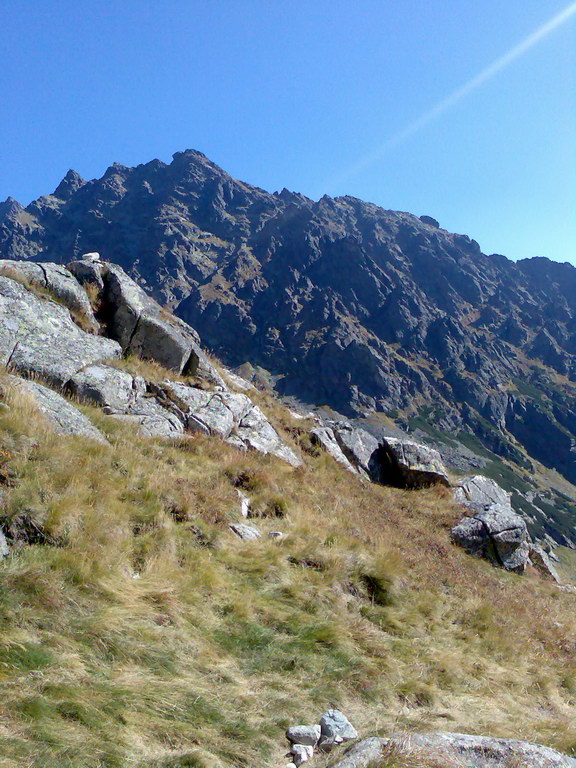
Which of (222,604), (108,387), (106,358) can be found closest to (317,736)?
(222,604)

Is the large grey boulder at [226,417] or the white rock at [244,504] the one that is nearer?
the white rock at [244,504]

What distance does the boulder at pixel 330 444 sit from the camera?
63.8 feet

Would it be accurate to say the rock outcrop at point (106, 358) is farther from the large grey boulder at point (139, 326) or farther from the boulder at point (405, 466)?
the boulder at point (405, 466)

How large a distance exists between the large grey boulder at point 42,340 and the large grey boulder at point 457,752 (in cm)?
1278

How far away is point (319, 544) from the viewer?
33.1 ft

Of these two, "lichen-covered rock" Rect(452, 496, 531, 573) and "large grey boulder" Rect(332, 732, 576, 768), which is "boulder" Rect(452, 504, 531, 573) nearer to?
"lichen-covered rock" Rect(452, 496, 531, 573)

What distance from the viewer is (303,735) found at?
4887 mm

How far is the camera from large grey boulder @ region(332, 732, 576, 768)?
418cm

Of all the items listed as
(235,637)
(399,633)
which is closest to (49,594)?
(235,637)

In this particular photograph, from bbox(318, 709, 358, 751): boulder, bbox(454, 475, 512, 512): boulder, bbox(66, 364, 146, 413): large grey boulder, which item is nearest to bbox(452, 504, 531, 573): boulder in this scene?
bbox(454, 475, 512, 512): boulder

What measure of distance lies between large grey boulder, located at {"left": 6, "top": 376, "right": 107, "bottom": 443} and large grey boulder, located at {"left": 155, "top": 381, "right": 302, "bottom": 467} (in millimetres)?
4415

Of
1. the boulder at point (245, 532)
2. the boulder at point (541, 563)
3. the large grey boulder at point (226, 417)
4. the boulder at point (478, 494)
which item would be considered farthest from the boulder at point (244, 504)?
the boulder at point (541, 563)

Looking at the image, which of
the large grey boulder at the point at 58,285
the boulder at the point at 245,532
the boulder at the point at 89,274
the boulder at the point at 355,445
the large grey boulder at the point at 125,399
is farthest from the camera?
the boulder at the point at 355,445

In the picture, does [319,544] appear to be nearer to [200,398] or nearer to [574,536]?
[200,398]
